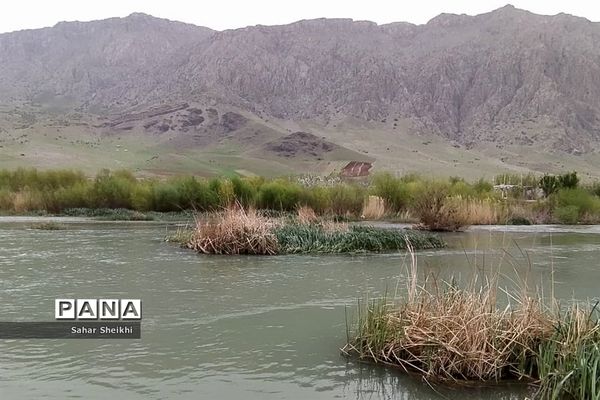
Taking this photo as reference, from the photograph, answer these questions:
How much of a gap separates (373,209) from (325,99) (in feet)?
294

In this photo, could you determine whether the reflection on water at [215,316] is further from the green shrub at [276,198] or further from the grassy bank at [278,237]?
the green shrub at [276,198]

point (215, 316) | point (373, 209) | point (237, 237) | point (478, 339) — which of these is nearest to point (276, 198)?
point (373, 209)

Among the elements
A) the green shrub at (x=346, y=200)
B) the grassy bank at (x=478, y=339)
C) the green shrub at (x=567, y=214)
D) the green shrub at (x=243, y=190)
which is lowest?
the green shrub at (x=567, y=214)

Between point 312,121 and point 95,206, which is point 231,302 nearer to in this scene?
point 95,206

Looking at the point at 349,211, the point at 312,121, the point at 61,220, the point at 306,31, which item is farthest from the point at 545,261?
the point at 306,31

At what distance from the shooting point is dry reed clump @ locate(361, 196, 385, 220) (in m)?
32.5

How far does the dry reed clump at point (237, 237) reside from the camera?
18.1 metres

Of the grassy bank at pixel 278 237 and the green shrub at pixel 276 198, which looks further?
the green shrub at pixel 276 198

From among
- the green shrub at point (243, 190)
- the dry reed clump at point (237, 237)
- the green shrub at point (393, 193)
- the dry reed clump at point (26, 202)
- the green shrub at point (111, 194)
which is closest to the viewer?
the dry reed clump at point (237, 237)

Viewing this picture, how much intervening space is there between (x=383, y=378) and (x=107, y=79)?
141960 millimetres

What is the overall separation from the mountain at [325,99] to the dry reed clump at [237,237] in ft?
173

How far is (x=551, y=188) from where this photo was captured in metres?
38.9

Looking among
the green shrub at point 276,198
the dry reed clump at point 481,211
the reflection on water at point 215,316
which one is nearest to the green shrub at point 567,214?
the dry reed clump at point 481,211

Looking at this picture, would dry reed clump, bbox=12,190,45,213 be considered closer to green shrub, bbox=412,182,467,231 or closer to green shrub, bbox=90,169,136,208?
green shrub, bbox=90,169,136,208
